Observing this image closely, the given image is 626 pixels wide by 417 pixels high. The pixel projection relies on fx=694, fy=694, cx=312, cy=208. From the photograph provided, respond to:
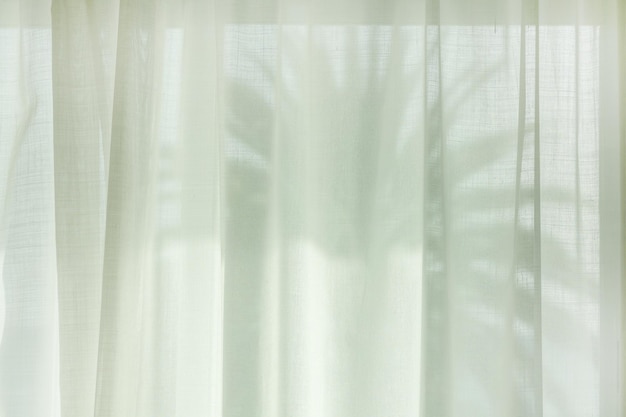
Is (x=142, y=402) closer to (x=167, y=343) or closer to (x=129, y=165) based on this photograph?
(x=167, y=343)

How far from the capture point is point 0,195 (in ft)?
4.64

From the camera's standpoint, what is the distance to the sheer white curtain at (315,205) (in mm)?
1378

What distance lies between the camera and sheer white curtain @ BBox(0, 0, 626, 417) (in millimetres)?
1378

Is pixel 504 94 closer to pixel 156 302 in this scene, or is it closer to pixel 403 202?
pixel 403 202

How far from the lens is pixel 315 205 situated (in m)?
1.42

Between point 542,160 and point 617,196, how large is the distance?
17 cm

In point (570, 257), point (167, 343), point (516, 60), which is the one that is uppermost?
point (516, 60)

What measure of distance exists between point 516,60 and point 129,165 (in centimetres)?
81

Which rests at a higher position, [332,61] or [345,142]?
[332,61]

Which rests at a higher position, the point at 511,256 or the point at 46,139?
the point at 46,139

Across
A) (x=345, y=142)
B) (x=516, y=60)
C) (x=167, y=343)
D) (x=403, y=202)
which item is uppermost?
(x=516, y=60)

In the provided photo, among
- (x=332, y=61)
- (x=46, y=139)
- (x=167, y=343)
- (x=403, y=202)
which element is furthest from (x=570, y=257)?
(x=46, y=139)

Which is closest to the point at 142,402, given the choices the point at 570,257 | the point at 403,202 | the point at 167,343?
the point at 167,343

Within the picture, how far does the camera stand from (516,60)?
1419 mm
